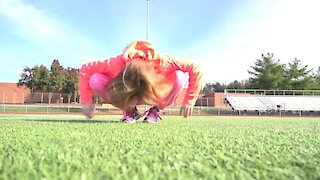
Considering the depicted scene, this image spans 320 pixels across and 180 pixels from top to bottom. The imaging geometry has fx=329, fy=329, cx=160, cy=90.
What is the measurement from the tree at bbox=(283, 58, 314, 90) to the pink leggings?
4175cm

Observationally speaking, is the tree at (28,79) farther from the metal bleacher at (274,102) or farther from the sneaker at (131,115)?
the sneaker at (131,115)

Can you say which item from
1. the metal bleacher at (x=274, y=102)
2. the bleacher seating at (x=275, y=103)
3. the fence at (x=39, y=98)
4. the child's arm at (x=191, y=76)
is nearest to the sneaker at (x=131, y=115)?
the child's arm at (x=191, y=76)

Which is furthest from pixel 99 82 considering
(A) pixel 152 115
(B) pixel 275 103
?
(B) pixel 275 103

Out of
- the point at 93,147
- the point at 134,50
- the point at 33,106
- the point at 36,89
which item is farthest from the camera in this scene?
the point at 36,89

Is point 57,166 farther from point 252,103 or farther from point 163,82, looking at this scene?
point 252,103

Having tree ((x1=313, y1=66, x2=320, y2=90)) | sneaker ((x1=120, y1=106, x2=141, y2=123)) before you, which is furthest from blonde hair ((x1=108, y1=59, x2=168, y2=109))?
tree ((x1=313, y1=66, x2=320, y2=90))

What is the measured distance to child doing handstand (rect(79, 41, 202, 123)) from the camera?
12.6ft

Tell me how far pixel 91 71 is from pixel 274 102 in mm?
29881

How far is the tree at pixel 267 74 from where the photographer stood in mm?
41688

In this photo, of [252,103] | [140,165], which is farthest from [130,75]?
[252,103]

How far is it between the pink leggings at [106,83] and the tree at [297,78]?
4175 centimetres

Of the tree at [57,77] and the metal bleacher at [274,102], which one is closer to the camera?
the metal bleacher at [274,102]

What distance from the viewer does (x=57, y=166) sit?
1.20 m

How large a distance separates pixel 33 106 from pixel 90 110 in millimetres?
21717
